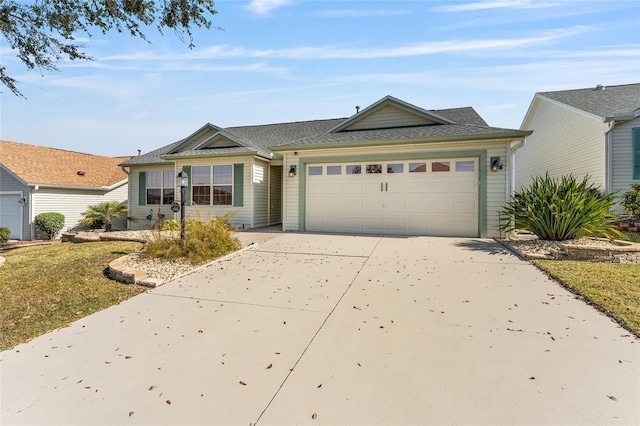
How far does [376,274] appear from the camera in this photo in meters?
5.15

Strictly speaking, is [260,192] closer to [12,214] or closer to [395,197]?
[395,197]

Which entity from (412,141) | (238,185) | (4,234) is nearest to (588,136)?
(412,141)

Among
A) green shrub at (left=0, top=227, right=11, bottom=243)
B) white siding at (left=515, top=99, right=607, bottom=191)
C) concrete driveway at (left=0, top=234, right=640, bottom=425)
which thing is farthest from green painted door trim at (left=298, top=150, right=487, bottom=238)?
green shrub at (left=0, top=227, right=11, bottom=243)

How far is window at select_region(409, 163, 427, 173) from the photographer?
364 inches

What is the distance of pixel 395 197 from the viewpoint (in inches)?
374

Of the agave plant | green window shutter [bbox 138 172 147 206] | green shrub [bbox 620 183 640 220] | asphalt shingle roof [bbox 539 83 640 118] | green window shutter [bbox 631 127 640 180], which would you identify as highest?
asphalt shingle roof [bbox 539 83 640 118]

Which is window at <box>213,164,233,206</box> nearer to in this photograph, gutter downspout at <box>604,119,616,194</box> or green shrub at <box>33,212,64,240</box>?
green shrub at <box>33,212,64,240</box>

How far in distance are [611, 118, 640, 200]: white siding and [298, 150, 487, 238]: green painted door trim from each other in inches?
213

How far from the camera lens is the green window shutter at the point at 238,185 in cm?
1120

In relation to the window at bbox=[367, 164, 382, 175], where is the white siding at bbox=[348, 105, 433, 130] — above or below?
above

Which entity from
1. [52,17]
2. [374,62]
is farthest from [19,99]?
[374,62]

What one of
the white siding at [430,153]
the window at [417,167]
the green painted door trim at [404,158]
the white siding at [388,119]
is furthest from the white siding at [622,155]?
the window at [417,167]

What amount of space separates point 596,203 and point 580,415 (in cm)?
700

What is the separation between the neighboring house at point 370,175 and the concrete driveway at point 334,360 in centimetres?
474
